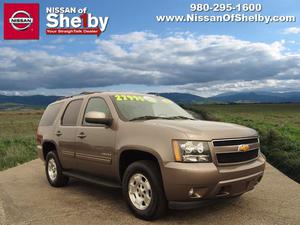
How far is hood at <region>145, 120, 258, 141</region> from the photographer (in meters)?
5.11

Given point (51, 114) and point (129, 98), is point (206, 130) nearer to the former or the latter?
point (129, 98)

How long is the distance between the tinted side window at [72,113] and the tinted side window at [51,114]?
0.52m

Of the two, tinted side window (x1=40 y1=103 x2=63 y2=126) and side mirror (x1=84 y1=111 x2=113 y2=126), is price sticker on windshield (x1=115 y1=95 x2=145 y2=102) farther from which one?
tinted side window (x1=40 y1=103 x2=63 y2=126)

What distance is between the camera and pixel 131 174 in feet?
18.3

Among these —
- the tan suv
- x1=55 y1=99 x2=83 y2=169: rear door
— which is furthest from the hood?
x1=55 y1=99 x2=83 y2=169: rear door

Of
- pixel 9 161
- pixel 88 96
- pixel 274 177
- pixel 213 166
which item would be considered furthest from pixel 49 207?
pixel 9 161

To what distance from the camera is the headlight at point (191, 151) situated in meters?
5.04

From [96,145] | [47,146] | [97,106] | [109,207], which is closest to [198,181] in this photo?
[109,207]

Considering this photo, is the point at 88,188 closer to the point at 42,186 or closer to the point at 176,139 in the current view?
the point at 42,186

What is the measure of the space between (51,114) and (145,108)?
2.77 m

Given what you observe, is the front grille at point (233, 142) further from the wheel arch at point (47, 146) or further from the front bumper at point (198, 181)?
the wheel arch at point (47, 146)

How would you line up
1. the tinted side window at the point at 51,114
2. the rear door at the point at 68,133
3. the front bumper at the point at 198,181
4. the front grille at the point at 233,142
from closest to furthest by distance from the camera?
the front bumper at the point at 198,181 → the front grille at the point at 233,142 → the rear door at the point at 68,133 → the tinted side window at the point at 51,114

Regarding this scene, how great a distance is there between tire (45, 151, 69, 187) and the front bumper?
3.27 metres

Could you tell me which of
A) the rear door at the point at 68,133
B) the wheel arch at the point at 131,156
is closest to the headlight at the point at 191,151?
the wheel arch at the point at 131,156
